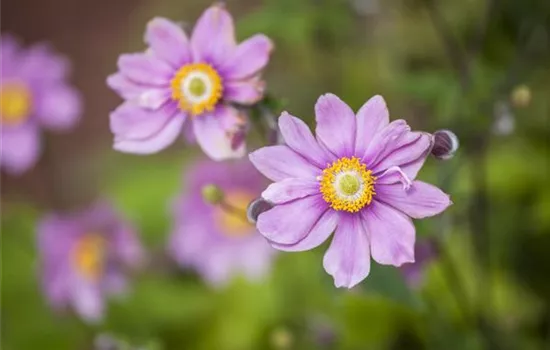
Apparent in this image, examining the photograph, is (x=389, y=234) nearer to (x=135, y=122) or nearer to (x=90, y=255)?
(x=135, y=122)

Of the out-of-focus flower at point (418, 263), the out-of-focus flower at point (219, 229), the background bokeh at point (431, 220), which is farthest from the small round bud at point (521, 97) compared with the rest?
the out-of-focus flower at point (219, 229)

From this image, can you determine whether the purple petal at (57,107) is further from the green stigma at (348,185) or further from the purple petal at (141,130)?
the green stigma at (348,185)

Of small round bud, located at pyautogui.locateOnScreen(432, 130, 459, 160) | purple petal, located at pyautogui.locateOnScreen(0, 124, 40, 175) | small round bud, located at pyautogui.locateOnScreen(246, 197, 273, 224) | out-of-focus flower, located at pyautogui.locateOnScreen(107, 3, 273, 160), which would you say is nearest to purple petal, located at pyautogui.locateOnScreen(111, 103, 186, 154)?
out-of-focus flower, located at pyautogui.locateOnScreen(107, 3, 273, 160)

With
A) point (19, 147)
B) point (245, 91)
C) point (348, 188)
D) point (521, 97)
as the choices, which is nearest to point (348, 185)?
point (348, 188)

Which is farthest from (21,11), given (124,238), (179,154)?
(124,238)

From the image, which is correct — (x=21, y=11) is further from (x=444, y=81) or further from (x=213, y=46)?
(x=213, y=46)

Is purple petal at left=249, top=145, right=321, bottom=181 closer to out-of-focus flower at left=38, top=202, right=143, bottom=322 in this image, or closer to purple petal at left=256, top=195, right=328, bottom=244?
purple petal at left=256, top=195, right=328, bottom=244
